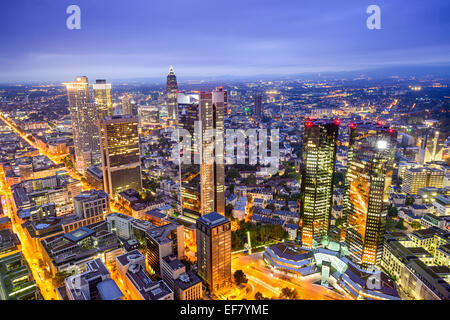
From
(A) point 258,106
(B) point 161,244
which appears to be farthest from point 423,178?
(A) point 258,106

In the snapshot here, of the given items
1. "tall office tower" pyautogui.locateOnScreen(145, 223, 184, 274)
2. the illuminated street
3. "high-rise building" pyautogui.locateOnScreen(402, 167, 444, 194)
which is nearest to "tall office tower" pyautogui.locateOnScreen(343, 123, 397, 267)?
the illuminated street

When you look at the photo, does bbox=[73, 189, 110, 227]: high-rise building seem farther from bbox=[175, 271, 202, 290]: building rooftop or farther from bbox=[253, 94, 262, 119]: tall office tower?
bbox=[253, 94, 262, 119]: tall office tower

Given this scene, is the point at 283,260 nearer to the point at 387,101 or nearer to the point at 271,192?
the point at 271,192

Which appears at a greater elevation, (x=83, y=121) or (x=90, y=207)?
(x=83, y=121)

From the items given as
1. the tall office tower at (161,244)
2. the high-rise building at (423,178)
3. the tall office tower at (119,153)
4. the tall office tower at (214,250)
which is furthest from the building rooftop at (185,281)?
the high-rise building at (423,178)

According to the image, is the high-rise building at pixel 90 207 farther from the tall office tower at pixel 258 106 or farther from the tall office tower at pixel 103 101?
the tall office tower at pixel 258 106

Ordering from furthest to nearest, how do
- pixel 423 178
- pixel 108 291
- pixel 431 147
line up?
pixel 431 147 → pixel 423 178 → pixel 108 291

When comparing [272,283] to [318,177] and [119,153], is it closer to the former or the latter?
[318,177]
